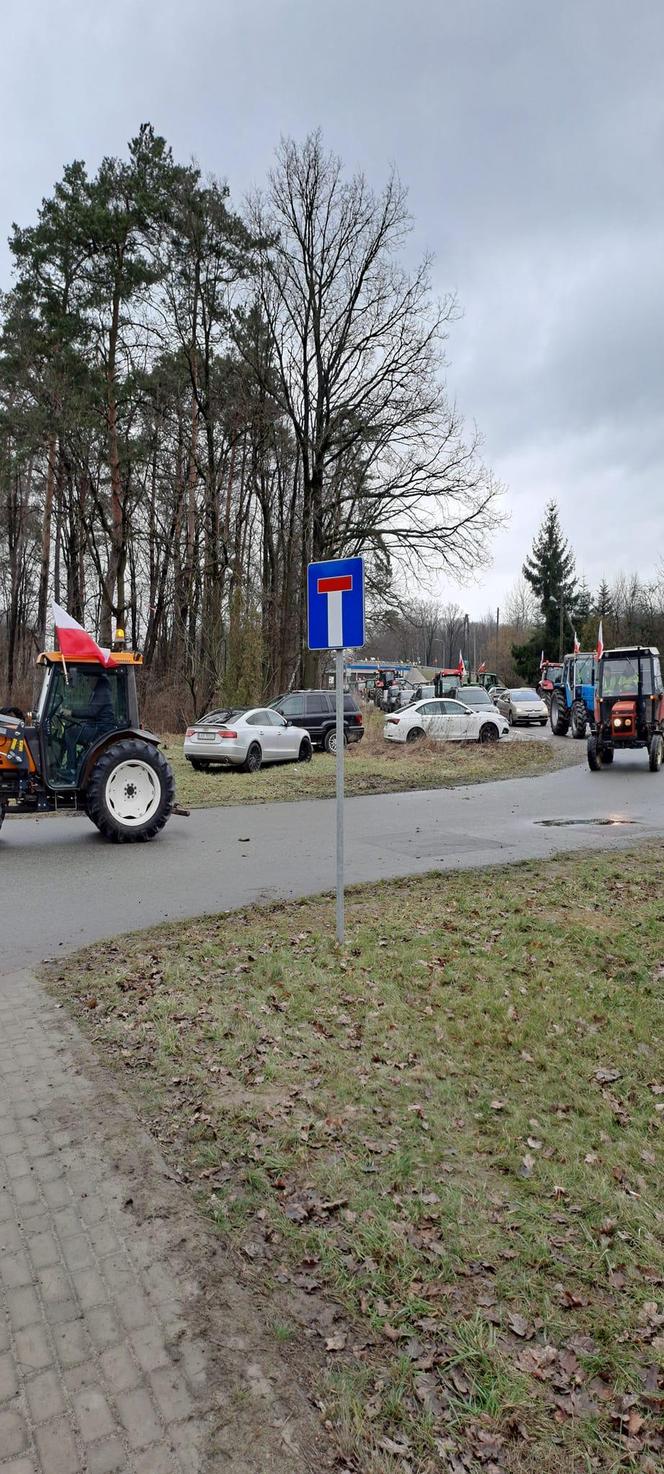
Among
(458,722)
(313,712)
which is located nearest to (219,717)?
(313,712)

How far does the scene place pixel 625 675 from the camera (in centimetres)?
2058

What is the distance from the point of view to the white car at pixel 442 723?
26.1m

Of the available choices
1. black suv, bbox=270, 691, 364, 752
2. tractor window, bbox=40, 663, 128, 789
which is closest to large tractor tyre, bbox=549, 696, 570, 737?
black suv, bbox=270, 691, 364, 752

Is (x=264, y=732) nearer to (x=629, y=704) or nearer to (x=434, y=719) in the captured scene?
(x=434, y=719)

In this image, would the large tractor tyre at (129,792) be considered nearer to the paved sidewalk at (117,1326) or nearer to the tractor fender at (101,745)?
the tractor fender at (101,745)

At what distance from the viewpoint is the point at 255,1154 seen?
3.73 meters

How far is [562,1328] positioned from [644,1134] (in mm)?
1380

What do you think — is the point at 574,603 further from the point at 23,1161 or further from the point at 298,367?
the point at 23,1161

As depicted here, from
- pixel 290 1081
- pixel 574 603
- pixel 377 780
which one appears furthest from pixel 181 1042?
pixel 574 603

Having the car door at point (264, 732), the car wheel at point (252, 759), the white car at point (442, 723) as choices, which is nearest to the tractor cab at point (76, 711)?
the car wheel at point (252, 759)

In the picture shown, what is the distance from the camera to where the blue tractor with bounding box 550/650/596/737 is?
32.0 metres

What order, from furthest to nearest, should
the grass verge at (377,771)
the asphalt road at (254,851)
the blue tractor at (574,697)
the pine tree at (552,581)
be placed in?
the pine tree at (552,581)
the blue tractor at (574,697)
the grass verge at (377,771)
the asphalt road at (254,851)

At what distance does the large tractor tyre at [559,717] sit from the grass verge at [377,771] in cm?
520

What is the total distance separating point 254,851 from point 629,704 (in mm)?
12317
